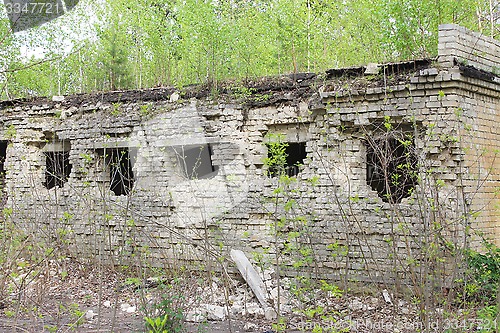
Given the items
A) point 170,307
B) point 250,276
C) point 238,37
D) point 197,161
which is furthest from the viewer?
point 238,37

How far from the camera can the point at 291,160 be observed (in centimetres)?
948

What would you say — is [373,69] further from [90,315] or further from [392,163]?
[90,315]

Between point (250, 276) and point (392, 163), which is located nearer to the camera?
point (250, 276)

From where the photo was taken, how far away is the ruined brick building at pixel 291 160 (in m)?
6.86

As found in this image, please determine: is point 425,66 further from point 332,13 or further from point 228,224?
point 332,13

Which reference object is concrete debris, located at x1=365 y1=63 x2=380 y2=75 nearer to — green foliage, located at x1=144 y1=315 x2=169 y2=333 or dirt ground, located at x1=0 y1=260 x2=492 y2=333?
dirt ground, located at x1=0 y1=260 x2=492 y2=333

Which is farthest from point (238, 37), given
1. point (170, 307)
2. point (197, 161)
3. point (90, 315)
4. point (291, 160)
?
point (170, 307)

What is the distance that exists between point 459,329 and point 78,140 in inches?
270

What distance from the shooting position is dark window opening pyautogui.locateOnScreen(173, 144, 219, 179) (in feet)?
27.5

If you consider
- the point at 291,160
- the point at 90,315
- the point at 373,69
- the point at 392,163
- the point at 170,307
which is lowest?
the point at 90,315

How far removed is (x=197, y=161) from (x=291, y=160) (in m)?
1.85

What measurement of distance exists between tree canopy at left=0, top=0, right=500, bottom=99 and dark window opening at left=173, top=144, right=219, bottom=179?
7.27 feet

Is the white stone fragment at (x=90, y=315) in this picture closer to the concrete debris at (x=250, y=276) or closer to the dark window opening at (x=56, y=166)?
the concrete debris at (x=250, y=276)

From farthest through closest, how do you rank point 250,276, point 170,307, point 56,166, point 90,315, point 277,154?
point 56,166 → point 250,276 → point 90,315 → point 277,154 → point 170,307
